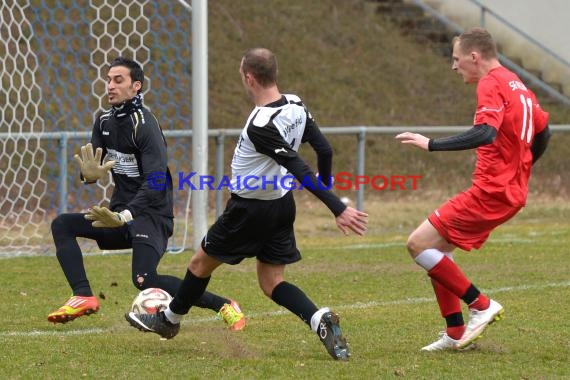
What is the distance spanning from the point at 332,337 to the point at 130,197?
1869 mm

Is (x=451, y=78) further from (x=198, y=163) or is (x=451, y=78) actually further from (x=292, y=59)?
(x=198, y=163)

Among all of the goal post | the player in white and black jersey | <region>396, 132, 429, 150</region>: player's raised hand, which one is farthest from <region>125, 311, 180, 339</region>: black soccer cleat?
the goal post

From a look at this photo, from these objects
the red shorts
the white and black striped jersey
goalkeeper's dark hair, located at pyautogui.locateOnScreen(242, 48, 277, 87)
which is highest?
goalkeeper's dark hair, located at pyautogui.locateOnScreen(242, 48, 277, 87)

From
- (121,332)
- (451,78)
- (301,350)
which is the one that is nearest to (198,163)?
(121,332)

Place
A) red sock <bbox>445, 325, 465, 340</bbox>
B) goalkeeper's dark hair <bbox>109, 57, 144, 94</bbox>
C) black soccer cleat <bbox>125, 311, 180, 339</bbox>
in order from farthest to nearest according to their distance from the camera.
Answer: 1. goalkeeper's dark hair <bbox>109, 57, 144, 94</bbox>
2. black soccer cleat <bbox>125, 311, 180, 339</bbox>
3. red sock <bbox>445, 325, 465, 340</bbox>

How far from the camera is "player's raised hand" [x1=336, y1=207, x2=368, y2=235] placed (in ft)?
20.2

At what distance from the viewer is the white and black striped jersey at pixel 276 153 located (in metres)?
6.32

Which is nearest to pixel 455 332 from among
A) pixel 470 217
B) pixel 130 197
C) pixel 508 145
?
pixel 470 217

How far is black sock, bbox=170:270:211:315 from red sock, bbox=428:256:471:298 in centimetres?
131

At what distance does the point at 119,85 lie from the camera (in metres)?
7.73

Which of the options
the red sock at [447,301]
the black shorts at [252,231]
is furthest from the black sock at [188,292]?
the red sock at [447,301]

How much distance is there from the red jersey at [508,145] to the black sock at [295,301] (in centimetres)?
115

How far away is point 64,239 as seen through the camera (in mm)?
7715

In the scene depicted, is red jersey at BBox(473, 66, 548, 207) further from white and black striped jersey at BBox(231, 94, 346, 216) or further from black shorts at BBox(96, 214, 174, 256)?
black shorts at BBox(96, 214, 174, 256)
